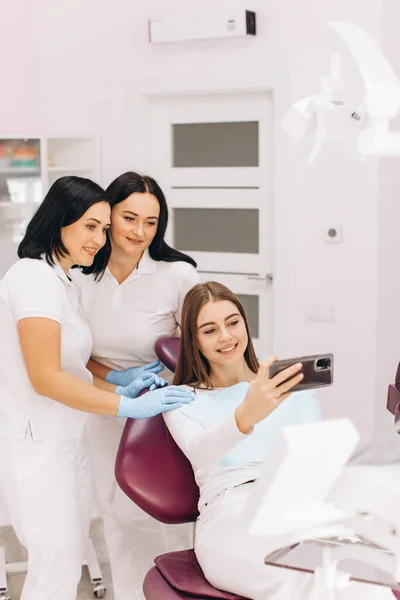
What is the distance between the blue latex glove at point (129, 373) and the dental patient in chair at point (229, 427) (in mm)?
196

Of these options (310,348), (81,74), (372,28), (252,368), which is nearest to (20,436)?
(252,368)

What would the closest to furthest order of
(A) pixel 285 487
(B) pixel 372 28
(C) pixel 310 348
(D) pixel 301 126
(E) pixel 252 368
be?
(A) pixel 285 487 → (D) pixel 301 126 → (E) pixel 252 368 → (B) pixel 372 28 → (C) pixel 310 348

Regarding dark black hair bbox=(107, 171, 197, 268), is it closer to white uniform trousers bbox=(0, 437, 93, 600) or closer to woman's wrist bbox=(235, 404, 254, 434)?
white uniform trousers bbox=(0, 437, 93, 600)

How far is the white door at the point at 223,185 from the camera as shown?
4.86m

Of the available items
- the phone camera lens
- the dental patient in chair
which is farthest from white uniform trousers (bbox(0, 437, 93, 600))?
the phone camera lens

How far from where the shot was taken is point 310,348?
4598mm

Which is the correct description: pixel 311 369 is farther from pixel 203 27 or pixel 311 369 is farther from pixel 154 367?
pixel 203 27

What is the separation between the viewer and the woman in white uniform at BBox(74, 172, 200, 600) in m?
2.70

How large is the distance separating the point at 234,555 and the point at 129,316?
94 centimetres

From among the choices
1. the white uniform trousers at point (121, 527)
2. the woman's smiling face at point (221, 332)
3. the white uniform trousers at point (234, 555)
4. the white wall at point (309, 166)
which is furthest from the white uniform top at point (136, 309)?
the white wall at point (309, 166)

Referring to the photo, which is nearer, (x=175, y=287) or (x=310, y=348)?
(x=175, y=287)

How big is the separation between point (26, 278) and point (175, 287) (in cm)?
59

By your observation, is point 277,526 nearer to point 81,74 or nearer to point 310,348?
point 310,348

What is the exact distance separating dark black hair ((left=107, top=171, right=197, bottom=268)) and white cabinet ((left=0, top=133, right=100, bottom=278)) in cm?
215
